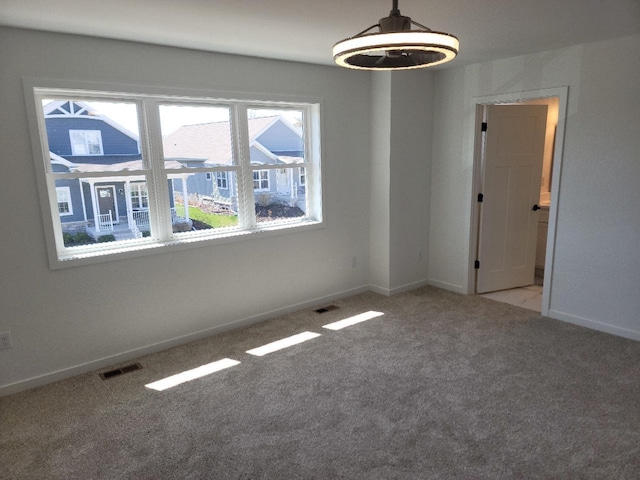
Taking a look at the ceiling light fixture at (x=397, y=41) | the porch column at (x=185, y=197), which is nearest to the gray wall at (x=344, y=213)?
the porch column at (x=185, y=197)

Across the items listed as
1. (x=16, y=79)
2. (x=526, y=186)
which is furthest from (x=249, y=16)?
(x=526, y=186)

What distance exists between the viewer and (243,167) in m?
3.90

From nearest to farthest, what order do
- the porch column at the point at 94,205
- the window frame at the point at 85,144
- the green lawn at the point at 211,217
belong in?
the window frame at the point at 85,144
the porch column at the point at 94,205
the green lawn at the point at 211,217

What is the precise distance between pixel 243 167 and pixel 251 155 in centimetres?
15

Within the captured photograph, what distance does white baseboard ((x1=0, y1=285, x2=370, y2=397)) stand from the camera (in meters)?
2.98

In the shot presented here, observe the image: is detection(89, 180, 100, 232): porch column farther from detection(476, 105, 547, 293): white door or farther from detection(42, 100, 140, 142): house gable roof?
detection(476, 105, 547, 293): white door

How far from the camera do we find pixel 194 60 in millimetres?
3400

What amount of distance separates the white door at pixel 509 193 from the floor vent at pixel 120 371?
11.4 feet

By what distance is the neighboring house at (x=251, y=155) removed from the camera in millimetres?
3605

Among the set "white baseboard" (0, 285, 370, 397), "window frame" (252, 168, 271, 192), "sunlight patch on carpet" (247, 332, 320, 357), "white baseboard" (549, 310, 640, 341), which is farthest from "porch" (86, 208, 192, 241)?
"white baseboard" (549, 310, 640, 341)

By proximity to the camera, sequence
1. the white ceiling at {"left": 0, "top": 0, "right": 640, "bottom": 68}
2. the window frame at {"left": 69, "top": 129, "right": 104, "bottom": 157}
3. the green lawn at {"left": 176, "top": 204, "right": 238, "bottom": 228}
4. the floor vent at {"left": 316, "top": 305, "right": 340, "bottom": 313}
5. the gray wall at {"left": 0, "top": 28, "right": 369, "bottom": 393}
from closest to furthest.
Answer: the white ceiling at {"left": 0, "top": 0, "right": 640, "bottom": 68}
the gray wall at {"left": 0, "top": 28, "right": 369, "bottom": 393}
the window frame at {"left": 69, "top": 129, "right": 104, "bottom": 157}
the green lawn at {"left": 176, "top": 204, "right": 238, "bottom": 228}
the floor vent at {"left": 316, "top": 305, "right": 340, "bottom": 313}

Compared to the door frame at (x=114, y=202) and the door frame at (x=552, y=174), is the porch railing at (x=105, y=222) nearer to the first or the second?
the door frame at (x=114, y=202)

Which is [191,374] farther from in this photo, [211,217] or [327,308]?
[327,308]

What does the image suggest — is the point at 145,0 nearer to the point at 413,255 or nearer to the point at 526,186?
the point at 413,255
